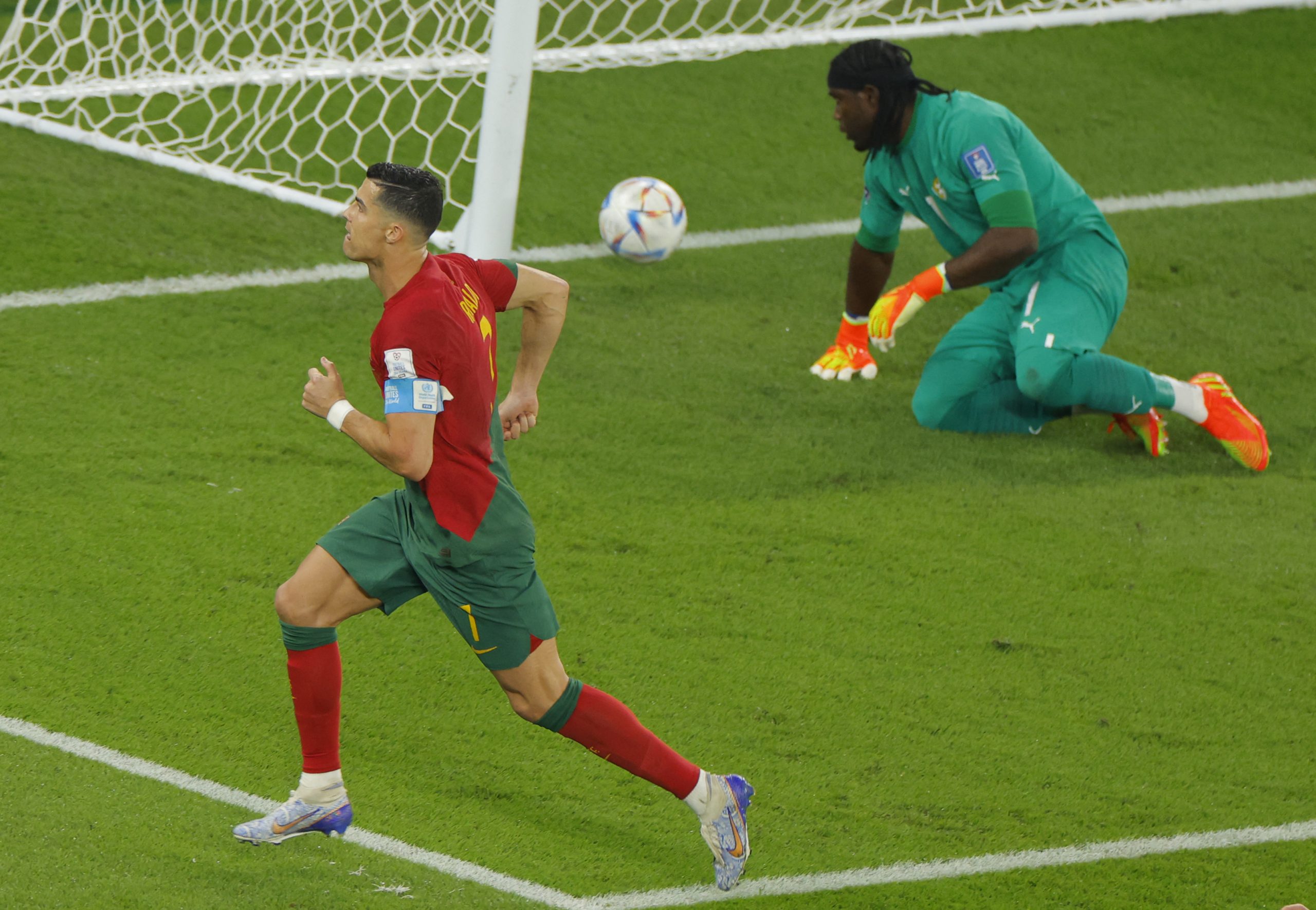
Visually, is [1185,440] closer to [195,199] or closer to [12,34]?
[195,199]

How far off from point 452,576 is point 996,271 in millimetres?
2613

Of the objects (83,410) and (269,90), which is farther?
(269,90)

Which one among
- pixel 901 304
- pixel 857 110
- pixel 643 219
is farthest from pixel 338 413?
pixel 643 219

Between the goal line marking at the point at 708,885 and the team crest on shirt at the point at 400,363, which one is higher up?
the team crest on shirt at the point at 400,363

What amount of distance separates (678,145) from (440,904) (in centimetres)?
473

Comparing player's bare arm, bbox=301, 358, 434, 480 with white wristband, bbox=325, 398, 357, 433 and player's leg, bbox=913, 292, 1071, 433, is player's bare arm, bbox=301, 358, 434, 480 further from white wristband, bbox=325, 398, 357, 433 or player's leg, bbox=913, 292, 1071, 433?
player's leg, bbox=913, 292, 1071, 433

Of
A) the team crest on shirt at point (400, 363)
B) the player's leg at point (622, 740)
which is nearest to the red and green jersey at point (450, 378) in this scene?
the team crest on shirt at point (400, 363)

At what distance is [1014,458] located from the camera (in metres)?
5.09

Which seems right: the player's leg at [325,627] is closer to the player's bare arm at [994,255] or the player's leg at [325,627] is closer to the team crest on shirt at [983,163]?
the player's bare arm at [994,255]

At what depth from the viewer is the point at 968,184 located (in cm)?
500

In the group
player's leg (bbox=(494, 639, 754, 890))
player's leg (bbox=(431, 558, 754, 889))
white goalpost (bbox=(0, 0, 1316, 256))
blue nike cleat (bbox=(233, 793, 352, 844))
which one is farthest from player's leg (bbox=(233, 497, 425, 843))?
white goalpost (bbox=(0, 0, 1316, 256))

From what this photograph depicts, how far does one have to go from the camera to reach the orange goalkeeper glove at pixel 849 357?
18.3ft

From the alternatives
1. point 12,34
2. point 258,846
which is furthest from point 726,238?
point 258,846

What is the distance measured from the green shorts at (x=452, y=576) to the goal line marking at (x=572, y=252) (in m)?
2.83
